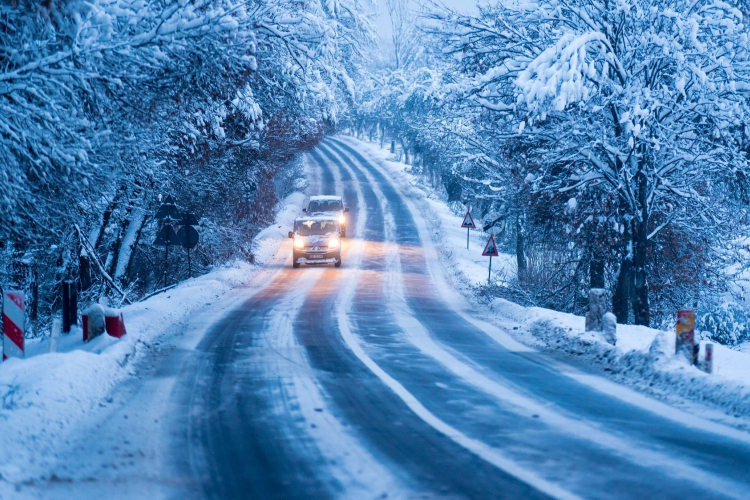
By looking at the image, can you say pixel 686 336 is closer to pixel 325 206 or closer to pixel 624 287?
pixel 624 287

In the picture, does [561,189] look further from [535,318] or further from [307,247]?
[307,247]

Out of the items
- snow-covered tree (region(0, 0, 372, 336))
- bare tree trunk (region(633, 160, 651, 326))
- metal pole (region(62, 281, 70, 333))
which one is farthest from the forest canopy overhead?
metal pole (region(62, 281, 70, 333))

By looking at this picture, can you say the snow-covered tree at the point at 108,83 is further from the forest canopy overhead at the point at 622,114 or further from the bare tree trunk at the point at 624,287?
the bare tree trunk at the point at 624,287

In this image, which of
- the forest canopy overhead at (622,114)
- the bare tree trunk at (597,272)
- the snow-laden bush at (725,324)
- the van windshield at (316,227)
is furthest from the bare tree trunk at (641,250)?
the van windshield at (316,227)

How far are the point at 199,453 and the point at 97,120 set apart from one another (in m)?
6.30

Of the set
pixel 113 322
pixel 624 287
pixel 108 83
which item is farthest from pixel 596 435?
pixel 624 287

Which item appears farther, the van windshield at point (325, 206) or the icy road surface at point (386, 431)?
the van windshield at point (325, 206)

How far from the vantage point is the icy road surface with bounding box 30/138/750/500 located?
5.01 metres

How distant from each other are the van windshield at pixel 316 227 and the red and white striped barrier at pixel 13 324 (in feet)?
71.1

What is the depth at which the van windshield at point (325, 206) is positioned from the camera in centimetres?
4194

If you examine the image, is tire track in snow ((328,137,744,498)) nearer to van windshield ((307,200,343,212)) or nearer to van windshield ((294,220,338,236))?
van windshield ((294,220,338,236))

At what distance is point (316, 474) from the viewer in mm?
5230

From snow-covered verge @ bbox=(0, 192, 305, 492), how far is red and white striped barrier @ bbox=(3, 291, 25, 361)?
0.94 ft

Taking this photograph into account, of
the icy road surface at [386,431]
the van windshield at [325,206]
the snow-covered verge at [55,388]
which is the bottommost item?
the icy road surface at [386,431]
